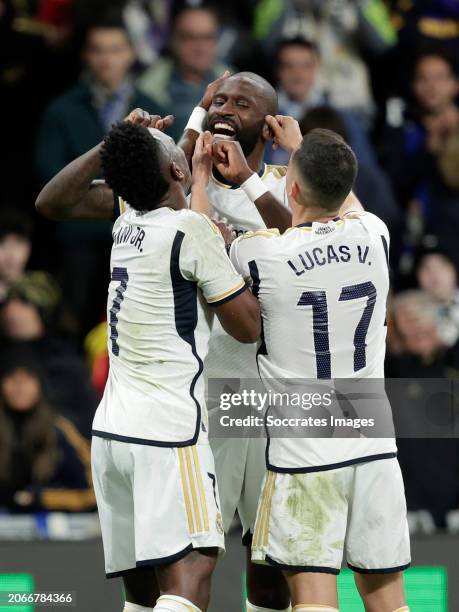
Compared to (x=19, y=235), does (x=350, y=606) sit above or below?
below

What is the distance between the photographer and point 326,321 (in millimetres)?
4438

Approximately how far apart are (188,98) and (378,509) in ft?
14.0

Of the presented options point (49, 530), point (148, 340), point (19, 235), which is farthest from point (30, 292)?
point (148, 340)

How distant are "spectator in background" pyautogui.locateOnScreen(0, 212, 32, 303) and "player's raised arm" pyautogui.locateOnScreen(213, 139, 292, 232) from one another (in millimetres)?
3334

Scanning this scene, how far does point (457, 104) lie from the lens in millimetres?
8945

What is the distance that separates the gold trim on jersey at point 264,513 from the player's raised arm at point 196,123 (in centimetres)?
140

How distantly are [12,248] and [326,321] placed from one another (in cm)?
378

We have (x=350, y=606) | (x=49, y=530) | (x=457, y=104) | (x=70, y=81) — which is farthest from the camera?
(x=457, y=104)

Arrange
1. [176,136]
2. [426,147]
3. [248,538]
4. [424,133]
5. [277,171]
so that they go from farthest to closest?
[424,133] < [426,147] < [176,136] < [277,171] < [248,538]

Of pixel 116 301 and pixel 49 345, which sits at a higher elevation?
pixel 116 301

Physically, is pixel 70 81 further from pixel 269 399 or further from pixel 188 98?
pixel 269 399

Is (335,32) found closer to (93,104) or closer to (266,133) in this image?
(93,104)

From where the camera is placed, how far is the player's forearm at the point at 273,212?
15.3ft

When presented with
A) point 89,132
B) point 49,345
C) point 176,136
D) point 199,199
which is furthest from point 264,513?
point 89,132
